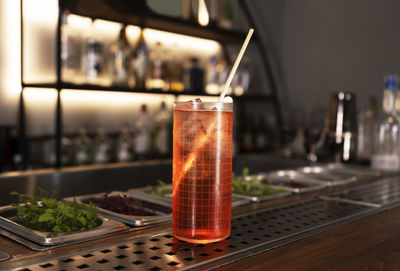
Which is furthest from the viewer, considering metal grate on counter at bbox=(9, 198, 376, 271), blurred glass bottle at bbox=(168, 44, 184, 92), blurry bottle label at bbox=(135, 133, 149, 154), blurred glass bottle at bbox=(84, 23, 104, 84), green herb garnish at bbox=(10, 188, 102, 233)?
blurred glass bottle at bbox=(168, 44, 184, 92)

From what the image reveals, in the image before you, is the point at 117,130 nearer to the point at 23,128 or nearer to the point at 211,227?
the point at 23,128

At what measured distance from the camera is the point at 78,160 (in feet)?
7.20

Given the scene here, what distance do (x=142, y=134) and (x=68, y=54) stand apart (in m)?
0.60

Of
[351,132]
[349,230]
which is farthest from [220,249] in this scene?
[351,132]

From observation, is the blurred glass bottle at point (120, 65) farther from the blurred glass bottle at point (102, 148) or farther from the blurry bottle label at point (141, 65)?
the blurred glass bottle at point (102, 148)

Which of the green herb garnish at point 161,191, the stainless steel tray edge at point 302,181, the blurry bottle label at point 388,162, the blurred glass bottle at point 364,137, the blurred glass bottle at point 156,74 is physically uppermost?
the blurred glass bottle at point 156,74

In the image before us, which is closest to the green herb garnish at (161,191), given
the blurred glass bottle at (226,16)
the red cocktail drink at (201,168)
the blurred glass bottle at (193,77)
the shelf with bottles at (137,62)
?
the red cocktail drink at (201,168)

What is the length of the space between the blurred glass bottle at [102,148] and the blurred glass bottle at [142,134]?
0.16 m

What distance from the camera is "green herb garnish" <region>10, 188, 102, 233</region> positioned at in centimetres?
72

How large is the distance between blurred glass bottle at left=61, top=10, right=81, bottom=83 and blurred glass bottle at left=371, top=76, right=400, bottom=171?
4.60ft

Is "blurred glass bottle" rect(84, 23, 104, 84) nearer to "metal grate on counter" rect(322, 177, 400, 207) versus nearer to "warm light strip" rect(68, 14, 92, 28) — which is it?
"warm light strip" rect(68, 14, 92, 28)

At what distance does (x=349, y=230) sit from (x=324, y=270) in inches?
9.9

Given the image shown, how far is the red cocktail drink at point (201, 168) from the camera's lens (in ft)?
2.23

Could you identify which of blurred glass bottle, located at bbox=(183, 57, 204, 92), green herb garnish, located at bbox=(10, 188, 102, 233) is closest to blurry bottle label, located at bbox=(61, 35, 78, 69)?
blurred glass bottle, located at bbox=(183, 57, 204, 92)
